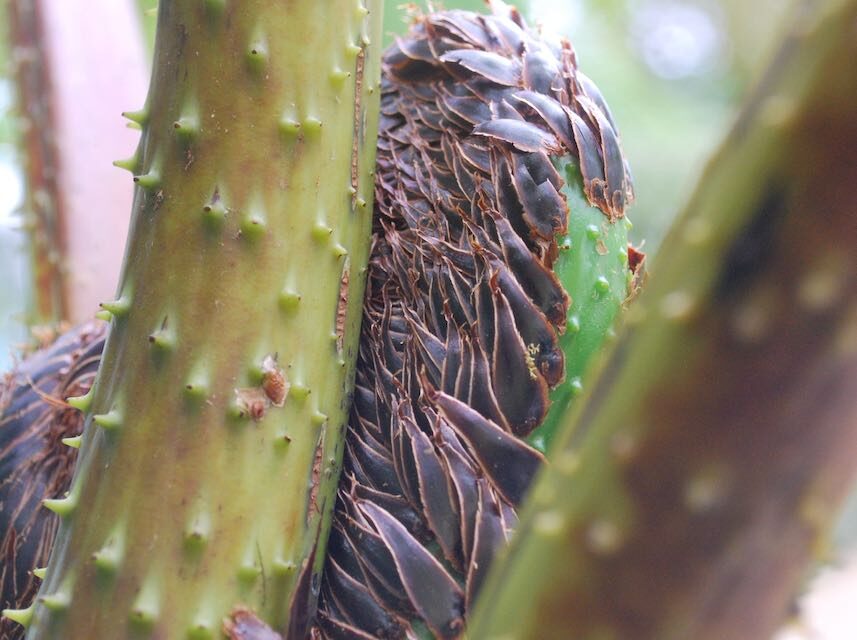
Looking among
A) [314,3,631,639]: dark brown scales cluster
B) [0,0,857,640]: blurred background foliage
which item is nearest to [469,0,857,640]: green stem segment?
[314,3,631,639]: dark brown scales cluster

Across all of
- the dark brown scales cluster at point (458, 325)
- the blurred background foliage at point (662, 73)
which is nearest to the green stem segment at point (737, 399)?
the dark brown scales cluster at point (458, 325)

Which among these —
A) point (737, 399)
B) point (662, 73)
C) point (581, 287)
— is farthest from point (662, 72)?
point (737, 399)

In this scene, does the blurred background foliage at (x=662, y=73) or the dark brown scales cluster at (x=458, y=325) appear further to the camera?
the blurred background foliage at (x=662, y=73)

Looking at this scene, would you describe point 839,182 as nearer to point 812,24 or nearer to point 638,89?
point 812,24

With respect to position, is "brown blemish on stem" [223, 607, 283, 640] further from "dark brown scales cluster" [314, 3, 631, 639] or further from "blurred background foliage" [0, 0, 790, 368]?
"blurred background foliage" [0, 0, 790, 368]

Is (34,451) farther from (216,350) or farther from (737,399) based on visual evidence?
(737,399)

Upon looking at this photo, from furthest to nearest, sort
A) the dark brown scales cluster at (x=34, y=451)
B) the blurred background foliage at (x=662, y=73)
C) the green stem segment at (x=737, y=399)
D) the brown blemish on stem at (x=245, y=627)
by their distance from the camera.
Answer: the blurred background foliage at (x=662, y=73) < the dark brown scales cluster at (x=34, y=451) < the brown blemish on stem at (x=245, y=627) < the green stem segment at (x=737, y=399)

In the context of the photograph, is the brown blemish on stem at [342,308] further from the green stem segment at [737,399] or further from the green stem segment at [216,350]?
the green stem segment at [737,399]
